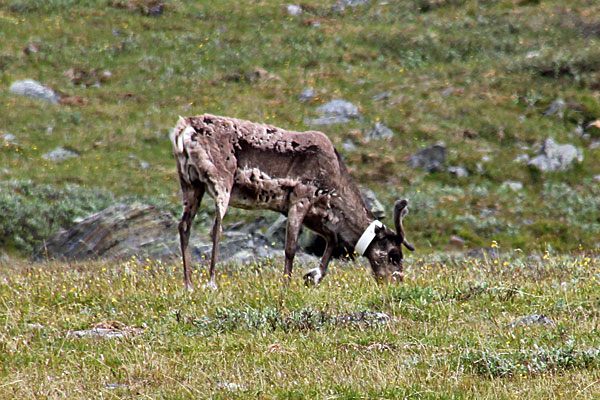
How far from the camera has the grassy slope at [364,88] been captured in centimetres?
2614

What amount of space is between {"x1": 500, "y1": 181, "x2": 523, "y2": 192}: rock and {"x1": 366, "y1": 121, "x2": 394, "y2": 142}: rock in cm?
501

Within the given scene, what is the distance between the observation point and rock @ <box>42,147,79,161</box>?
27531 mm

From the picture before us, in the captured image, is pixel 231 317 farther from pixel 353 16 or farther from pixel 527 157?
pixel 353 16

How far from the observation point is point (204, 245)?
63.0ft

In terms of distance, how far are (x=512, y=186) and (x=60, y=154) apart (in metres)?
16.4

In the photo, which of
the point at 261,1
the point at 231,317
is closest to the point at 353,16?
the point at 261,1

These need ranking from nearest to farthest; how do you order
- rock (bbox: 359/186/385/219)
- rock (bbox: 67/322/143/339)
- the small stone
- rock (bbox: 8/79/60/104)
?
1. rock (bbox: 67/322/143/339)
2. rock (bbox: 359/186/385/219)
3. the small stone
4. rock (bbox: 8/79/60/104)

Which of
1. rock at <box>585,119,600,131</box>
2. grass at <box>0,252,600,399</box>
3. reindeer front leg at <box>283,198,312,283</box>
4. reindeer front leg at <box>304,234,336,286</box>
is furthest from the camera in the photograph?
rock at <box>585,119,600,131</box>

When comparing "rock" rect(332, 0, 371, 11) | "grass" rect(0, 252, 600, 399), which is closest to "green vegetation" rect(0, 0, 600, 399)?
"grass" rect(0, 252, 600, 399)

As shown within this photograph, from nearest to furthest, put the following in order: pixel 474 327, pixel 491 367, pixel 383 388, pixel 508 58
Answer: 1. pixel 383 388
2. pixel 491 367
3. pixel 474 327
4. pixel 508 58

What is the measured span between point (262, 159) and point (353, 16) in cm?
3150

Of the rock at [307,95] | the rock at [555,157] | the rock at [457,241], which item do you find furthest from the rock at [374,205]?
the rock at [307,95]

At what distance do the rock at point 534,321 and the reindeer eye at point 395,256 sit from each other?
4172 millimetres

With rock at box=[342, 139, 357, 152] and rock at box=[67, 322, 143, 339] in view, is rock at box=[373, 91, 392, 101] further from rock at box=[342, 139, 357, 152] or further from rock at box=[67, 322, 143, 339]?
rock at box=[67, 322, 143, 339]
